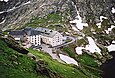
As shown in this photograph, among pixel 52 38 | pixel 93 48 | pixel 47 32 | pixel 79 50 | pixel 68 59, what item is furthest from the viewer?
pixel 47 32

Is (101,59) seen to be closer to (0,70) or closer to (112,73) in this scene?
(112,73)

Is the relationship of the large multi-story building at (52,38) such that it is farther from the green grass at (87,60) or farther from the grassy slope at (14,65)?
the grassy slope at (14,65)

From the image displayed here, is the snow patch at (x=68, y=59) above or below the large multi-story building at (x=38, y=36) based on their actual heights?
below

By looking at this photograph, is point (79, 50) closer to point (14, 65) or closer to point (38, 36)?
point (38, 36)

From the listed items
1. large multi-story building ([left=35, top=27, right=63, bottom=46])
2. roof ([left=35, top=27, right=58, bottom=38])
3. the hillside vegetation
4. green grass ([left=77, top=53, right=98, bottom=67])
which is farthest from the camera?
roof ([left=35, top=27, right=58, bottom=38])

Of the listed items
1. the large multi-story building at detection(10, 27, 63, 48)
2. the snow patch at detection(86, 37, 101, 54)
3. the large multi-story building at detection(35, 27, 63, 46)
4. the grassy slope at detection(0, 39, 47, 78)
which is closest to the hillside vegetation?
the grassy slope at detection(0, 39, 47, 78)

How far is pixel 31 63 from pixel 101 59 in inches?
4071

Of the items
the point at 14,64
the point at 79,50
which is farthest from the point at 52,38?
the point at 14,64

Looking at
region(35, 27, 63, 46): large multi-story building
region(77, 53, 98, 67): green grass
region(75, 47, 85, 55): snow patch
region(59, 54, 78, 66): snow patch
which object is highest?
region(35, 27, 63, 46): large multi-story building

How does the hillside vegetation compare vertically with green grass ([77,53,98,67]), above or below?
below

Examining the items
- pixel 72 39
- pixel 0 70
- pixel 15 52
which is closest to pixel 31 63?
pixel 15 52

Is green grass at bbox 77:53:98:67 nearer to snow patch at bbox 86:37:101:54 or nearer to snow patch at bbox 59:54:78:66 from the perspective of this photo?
snow patch at bbox 86:37:101:54

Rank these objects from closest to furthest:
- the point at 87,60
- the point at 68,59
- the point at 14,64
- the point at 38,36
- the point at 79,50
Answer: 1. the point at 14,64
2. the point at 68,59
3. the point at 87,60
4. the point at 79,50
5. the point at 38,36

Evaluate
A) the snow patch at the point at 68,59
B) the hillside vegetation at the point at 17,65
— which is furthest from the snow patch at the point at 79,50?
the hillside vegetation at the point at 17,65
